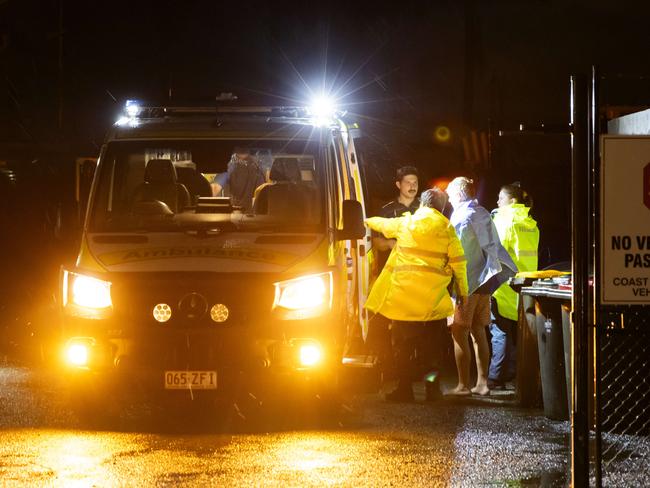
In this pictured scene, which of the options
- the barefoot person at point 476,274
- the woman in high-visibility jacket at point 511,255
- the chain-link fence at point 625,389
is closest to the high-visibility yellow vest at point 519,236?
the woman in high-visibility jacket at point 511,255

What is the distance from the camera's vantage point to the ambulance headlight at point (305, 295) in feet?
30.2

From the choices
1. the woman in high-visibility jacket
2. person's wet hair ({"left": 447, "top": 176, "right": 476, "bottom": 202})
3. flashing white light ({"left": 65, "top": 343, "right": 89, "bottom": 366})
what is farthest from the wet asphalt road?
person's wet hair ({"left": 447, "top": 176, "right": 476, "bottom": 202})

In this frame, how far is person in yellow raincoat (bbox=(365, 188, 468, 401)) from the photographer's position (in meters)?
10.6

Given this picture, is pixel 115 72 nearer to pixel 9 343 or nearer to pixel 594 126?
pixel 9 343

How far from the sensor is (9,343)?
595 inches

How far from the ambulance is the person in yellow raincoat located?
514 mm

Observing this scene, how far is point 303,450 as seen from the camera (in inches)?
330

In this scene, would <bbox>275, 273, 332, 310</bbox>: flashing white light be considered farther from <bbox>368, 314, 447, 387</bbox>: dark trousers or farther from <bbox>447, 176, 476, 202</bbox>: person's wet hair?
<bbox>447, 176, 476, 202</bbox>: person's wet hair

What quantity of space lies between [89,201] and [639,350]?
4121mm

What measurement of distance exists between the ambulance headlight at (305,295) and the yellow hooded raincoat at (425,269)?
149cm

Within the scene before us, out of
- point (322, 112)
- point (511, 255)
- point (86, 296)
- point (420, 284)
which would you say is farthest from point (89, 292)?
point (511, 255)

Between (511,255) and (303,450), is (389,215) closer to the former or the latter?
(511,255)

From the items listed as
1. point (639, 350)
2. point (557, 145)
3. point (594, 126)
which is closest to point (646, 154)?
point (594, 126)

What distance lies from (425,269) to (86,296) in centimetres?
282
